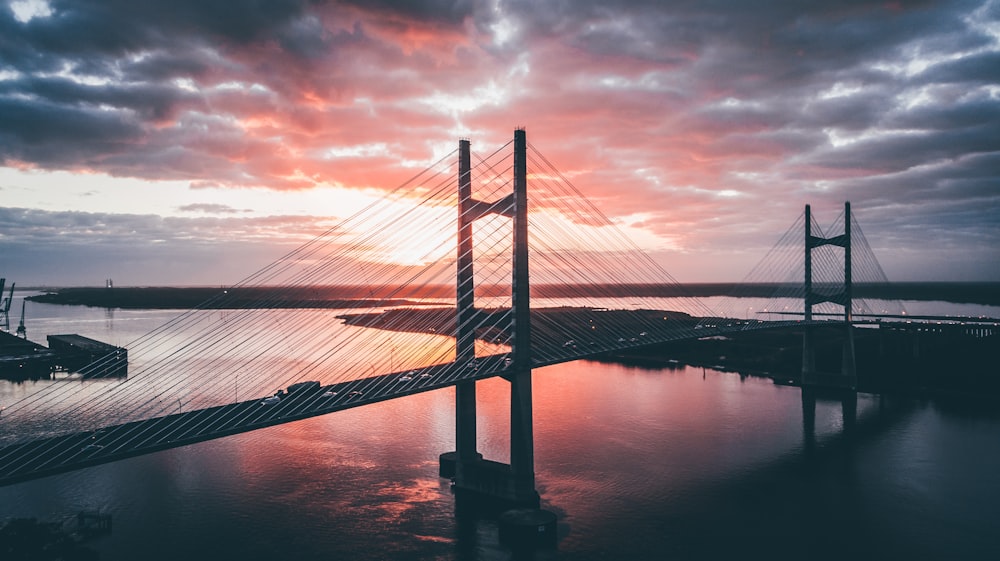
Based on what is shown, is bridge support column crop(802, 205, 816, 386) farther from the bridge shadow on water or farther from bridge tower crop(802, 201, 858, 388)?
the bridge shadow on water

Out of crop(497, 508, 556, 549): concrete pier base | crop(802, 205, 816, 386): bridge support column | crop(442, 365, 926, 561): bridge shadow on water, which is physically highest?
crop(802, 205, 816, 386): bridge support column

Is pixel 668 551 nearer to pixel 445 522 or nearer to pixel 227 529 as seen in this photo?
pixel 445 522

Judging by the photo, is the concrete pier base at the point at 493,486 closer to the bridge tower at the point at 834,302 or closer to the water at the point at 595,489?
the water at the point at 595,489

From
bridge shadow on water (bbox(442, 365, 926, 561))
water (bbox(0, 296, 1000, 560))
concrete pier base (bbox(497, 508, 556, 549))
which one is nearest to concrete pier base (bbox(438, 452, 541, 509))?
bridge shadow on water (bbox(442, 365, 926, 561))

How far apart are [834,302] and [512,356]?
59.1m

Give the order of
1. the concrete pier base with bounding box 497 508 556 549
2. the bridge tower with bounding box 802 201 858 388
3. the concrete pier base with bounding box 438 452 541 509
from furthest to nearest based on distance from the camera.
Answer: the bridge tower with bounding box 802 201 858 388, the concrete pier base with bounding box 438 452 541 509, the concrete pier base with bounding box 497 508 556 549

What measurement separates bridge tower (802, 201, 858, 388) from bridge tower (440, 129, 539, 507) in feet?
167

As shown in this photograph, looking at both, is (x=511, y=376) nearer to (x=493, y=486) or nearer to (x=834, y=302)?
(x=493, y=486)

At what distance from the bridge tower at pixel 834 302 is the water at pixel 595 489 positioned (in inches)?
494

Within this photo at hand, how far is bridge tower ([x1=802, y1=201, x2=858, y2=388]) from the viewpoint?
71000 mm

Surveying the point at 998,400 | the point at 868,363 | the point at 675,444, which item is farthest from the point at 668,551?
the point at 868,363

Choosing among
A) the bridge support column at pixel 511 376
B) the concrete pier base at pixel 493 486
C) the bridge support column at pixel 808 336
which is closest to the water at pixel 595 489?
the concrete pier base at pixel 493 486

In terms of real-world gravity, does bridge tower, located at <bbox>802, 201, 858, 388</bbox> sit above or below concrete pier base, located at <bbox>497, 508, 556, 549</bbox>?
above

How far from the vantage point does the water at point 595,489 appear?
28.6 m
